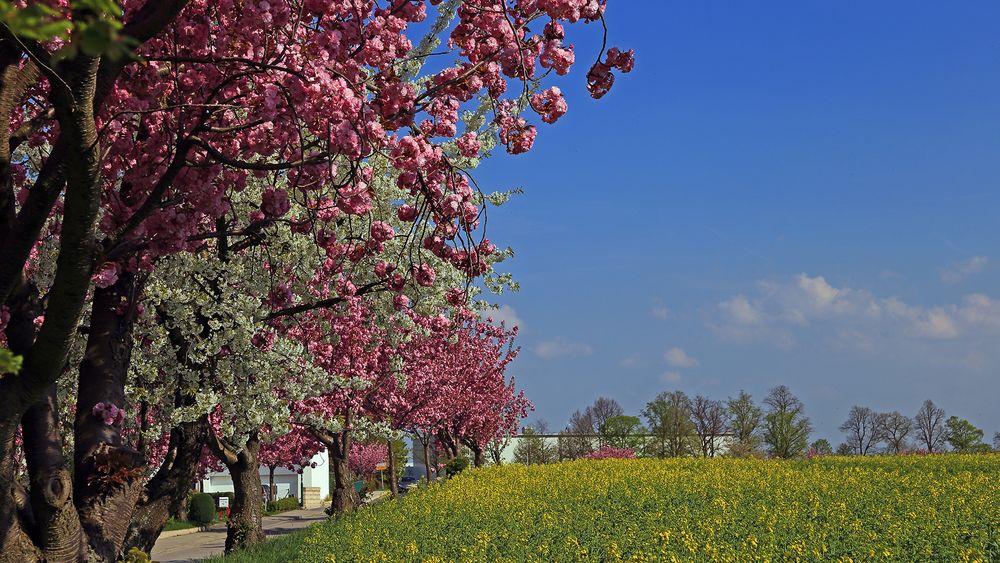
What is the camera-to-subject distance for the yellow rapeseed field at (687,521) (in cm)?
889

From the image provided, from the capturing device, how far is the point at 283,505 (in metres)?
57.8

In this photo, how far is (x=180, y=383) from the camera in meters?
12.2

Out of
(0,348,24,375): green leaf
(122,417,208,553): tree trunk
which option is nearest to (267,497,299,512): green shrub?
(122,417,208,553): tree trunk

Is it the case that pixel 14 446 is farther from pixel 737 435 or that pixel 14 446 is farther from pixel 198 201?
pixel 737 435

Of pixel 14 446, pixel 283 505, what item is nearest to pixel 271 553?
pixel 14 446

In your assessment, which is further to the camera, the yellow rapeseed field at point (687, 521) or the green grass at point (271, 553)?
the green grass at point (271, 553)

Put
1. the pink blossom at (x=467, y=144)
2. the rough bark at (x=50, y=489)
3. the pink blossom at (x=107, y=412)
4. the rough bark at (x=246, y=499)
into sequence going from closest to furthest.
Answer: the pink blossom at (x=467, y=144) → the rough bark at (x=50, y=489) → the pink blossom at (x=107, y=412) → the rough bark at (x=246, y=499)

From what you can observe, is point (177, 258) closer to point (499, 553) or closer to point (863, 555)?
point (499, 553)

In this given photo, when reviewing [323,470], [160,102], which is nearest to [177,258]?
[160,102]

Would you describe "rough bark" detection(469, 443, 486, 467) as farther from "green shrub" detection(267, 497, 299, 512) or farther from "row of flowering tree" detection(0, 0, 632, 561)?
"row of flowering tree" detection(0, 0, 632, 561)

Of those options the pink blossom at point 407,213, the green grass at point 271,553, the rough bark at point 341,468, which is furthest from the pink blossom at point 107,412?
the rough bark at point 341,468

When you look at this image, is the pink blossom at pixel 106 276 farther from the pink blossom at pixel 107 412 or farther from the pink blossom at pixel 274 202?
the pink blossom at pixel 274 202

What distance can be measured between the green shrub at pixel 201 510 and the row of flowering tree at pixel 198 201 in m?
35.3

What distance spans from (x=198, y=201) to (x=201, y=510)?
4242 centimetres
